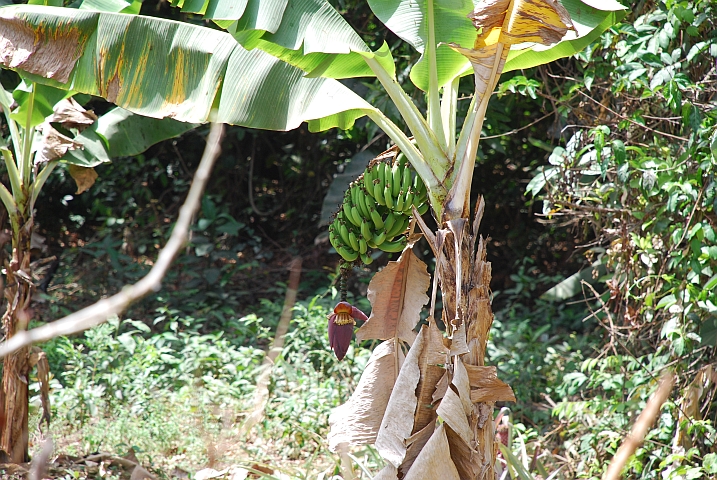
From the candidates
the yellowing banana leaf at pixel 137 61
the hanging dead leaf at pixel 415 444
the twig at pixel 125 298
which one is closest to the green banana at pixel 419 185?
the yellowing banana leaf at pixel 137 61

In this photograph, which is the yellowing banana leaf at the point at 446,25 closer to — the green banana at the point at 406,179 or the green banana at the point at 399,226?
the green banana at the point at 406,179

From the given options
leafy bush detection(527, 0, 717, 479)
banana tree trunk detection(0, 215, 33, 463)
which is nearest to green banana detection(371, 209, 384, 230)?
leafy bush detection(527, 0, 717, 479)

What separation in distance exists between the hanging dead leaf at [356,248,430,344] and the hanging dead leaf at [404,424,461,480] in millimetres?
415

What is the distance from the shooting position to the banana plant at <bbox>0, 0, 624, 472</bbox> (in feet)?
6.48

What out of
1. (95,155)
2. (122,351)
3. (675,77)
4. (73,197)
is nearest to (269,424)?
(122,351)

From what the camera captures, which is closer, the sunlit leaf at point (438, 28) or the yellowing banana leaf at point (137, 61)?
the sunlit leaf at point (438, 28)

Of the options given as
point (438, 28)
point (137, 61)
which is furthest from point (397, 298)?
point (137, 61)

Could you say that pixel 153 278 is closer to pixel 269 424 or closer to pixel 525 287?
pixel 269 424

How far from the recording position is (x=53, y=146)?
313cm

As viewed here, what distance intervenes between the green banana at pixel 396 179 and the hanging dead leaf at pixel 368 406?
0.53 m

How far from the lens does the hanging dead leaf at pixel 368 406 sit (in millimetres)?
2082

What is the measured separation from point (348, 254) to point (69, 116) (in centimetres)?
176

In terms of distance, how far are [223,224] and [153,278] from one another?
20.1 feet

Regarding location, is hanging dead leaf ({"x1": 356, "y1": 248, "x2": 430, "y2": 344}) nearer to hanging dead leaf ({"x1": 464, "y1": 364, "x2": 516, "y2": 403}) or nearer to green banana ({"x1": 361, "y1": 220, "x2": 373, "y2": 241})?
green banana ({"x1": 361, "y1": 220, "x2": 373, "y2": 241})
